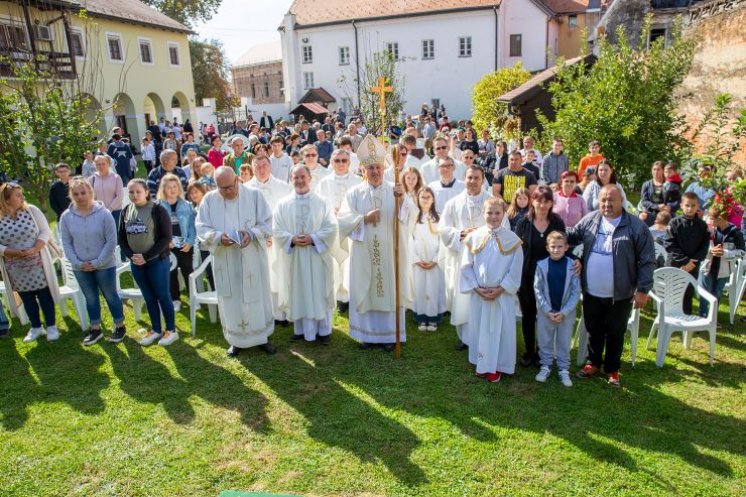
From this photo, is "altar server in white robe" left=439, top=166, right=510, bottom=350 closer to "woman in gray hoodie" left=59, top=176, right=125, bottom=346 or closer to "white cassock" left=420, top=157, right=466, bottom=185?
"white cassock" left=420, top=157, right=466, bottom=185

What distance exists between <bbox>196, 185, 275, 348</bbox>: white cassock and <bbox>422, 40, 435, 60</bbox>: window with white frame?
36951mm

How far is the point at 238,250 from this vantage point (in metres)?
6.20

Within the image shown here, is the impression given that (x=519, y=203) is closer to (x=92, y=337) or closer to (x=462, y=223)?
(x=462, y=223)

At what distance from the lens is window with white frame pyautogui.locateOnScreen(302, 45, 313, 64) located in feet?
143

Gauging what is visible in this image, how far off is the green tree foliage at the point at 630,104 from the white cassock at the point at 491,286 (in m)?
5.69

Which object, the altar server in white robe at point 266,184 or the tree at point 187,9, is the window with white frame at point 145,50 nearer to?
the tree at point 187,9

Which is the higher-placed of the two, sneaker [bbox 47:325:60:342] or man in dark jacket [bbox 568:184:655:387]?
man in dark jacket [bbox 568:184:655:387]

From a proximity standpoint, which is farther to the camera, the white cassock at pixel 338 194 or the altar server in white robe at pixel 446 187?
the white cassock at pixel 338 194

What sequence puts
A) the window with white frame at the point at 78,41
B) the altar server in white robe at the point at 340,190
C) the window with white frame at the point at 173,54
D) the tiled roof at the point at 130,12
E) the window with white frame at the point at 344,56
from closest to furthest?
the altar server in white robe at the point at 340,190 < the window with white frame at the point at 78,41 < the tiled roof at the point at 130,12 < the window with white frame at the point at 173,54 < the window with white frame at the point at 344,56

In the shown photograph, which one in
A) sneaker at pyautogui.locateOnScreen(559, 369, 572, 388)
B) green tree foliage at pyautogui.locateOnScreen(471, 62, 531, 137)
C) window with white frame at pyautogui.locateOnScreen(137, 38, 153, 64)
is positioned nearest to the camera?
sneaker at pyautogui.locateOnScreen(559, 369, 572, 388)

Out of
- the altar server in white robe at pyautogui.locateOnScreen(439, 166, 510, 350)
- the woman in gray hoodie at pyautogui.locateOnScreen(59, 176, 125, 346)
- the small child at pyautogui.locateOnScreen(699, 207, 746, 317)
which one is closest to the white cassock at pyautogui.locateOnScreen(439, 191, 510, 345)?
the altar server in white robe at pyautogui.locateOnScreen(439, 166, 510, 350)

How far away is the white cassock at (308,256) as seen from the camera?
6.49m

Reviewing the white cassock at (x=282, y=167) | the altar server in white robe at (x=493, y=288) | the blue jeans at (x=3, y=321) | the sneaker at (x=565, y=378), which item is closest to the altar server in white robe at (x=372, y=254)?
the altar server in white robe at (x=493, y=288)

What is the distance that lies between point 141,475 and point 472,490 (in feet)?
8.59
